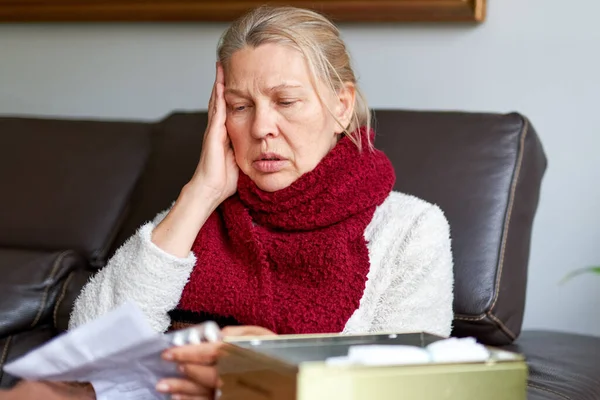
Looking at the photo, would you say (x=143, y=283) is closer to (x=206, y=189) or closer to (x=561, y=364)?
(x=206, y=189)

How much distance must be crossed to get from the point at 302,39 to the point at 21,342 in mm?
796

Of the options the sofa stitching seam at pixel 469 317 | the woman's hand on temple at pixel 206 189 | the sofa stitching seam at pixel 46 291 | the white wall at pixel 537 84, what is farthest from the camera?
the white wall at pixel 537 84

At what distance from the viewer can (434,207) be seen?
5.39 ft

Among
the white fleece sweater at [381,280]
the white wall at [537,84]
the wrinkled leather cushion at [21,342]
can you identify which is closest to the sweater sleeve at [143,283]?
the white fleece sweater at [381,280]

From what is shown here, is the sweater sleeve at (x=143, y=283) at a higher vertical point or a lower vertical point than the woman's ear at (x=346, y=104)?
lower

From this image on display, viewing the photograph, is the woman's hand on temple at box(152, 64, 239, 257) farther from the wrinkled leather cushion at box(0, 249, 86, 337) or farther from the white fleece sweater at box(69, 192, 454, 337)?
the wrinkled leather cushion at box(0, 249, 86, 337)

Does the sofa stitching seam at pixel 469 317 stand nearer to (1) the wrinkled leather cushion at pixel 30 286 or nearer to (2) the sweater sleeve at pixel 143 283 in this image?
(2) the sweater sleeve at pixel 143 283

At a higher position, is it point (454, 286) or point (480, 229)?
point (480, 229)

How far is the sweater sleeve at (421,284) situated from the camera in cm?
150

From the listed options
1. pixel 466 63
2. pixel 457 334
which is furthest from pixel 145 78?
pixel 457 334

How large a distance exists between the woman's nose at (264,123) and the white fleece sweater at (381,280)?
24 cm

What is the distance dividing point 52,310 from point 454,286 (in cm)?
78

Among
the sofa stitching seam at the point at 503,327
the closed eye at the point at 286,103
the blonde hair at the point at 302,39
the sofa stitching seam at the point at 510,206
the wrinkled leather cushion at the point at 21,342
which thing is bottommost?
the wrinkled leather cushion at the point at 21,342

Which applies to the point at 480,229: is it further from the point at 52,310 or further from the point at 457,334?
the point at 52,310
